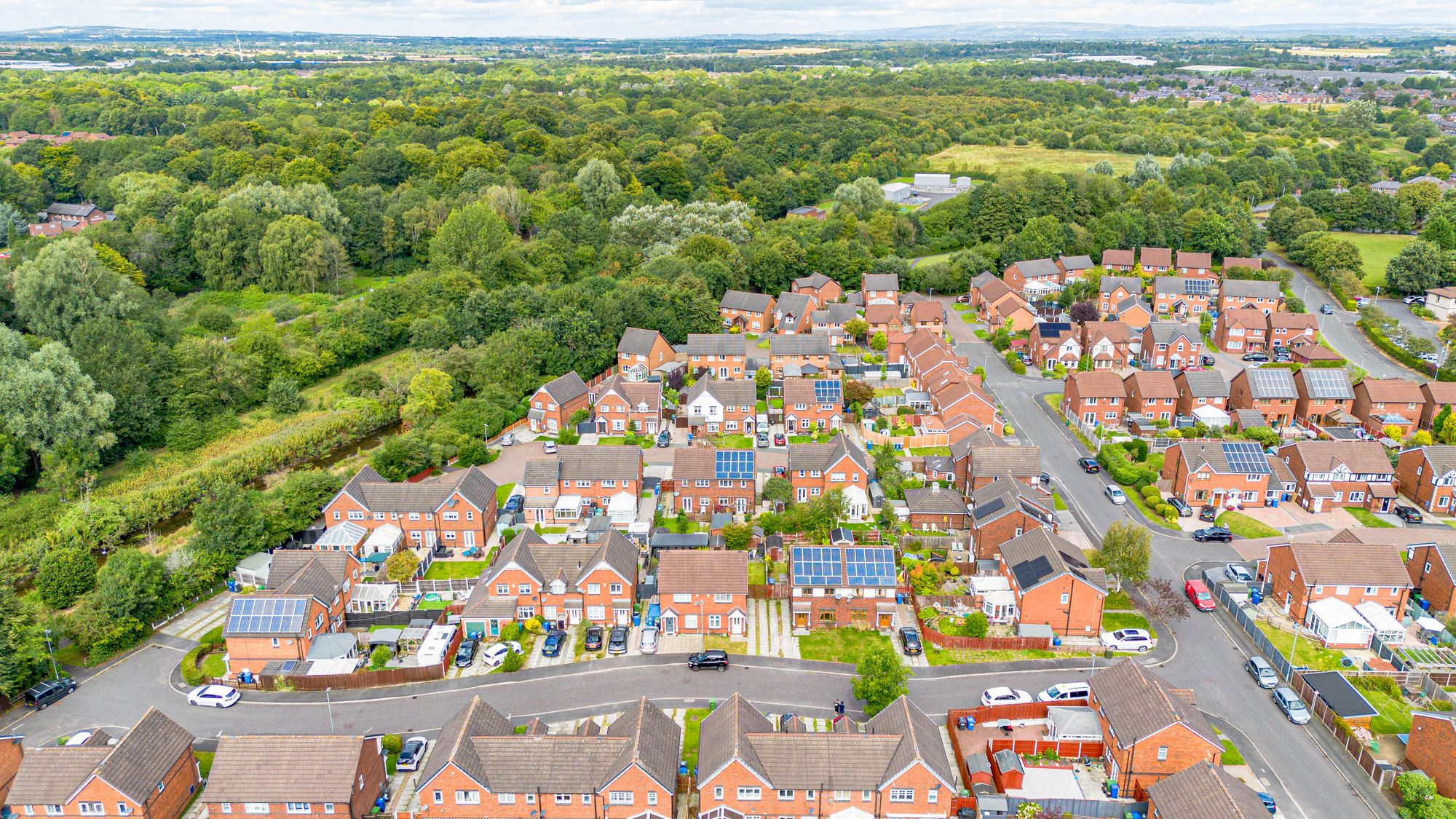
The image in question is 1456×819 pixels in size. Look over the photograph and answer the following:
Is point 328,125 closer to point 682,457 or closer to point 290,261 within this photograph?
point 290,261

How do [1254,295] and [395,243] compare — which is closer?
[1254,295]

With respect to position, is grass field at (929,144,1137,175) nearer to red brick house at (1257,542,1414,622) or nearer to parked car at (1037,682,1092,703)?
red brick house at (1257,542,1414,622)

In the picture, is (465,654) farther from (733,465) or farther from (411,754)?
(733,465)

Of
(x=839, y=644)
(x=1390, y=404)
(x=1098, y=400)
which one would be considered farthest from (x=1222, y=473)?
(x=839, y=644)

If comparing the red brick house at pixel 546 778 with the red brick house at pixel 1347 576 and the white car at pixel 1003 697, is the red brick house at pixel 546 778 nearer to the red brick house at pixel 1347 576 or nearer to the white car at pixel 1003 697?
the white car at pixel 1003 697

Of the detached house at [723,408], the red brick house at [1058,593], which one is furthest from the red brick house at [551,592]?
the detached house at [723,408]
